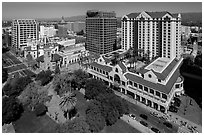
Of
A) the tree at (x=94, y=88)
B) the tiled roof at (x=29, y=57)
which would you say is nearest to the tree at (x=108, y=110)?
the tree at (x=94, y=88)

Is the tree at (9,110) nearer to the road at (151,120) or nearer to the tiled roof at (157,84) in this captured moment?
the road at (151,120)

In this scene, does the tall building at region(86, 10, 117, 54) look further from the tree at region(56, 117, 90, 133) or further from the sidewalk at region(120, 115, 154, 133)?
the tree at region(56, 117, 90, 133)

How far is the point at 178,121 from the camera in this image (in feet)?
46.2

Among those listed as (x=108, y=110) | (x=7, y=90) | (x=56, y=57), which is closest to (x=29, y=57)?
(x=56, y=57)

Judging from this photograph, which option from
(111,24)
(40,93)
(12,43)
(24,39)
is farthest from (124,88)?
(12,43)

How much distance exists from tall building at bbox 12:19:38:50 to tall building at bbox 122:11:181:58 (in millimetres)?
20995

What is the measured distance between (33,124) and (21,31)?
3177cm

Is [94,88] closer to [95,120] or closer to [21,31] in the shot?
[95,120]

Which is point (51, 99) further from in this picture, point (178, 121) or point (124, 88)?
point (178, 121)

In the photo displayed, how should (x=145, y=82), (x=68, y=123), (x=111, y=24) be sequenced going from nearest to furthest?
1. (x=68, y=123)
2. (x=145, y=82)
3. (x=111, y=24)

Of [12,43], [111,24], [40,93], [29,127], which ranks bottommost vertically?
[29,127]

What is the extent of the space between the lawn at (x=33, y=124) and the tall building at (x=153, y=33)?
2022cm

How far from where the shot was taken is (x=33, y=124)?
44.6 feet

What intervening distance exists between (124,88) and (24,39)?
2992 cm
